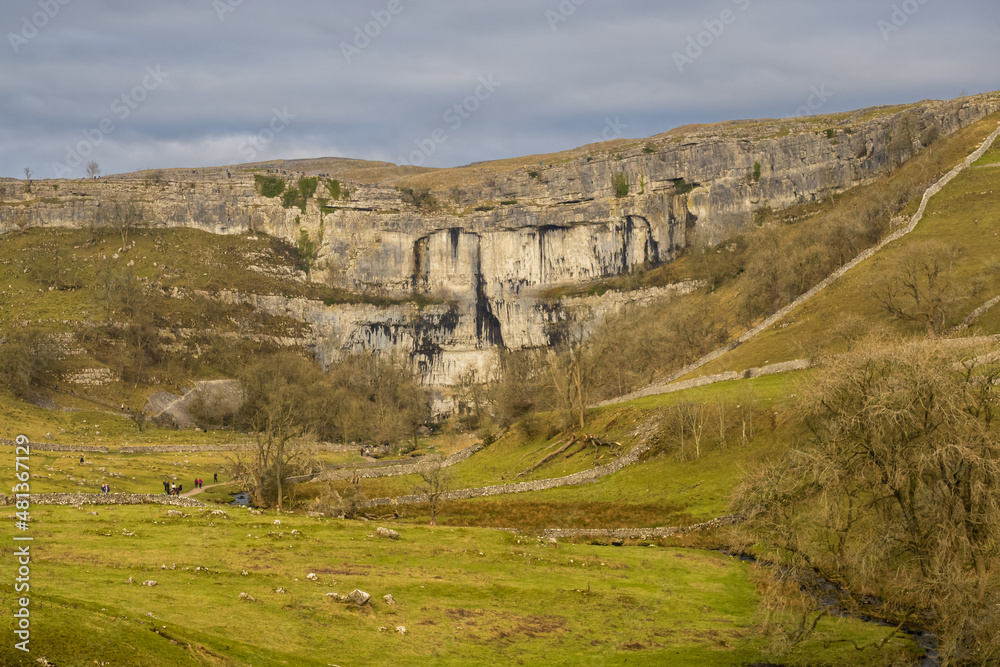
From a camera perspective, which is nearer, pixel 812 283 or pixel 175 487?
pixel 175 487

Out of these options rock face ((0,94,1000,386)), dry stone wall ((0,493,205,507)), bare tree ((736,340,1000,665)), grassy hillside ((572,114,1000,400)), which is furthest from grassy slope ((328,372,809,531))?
rock face ((0,94,1000,386))

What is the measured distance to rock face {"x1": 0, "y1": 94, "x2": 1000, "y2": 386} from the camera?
573 feet

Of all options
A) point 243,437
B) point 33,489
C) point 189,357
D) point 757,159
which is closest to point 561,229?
point 757,159

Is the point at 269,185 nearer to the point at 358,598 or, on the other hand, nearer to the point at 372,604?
the point at 372,604

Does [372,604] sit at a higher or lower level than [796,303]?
lower

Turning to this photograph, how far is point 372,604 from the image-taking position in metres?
31.2

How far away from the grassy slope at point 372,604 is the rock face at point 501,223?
127988 millimetres

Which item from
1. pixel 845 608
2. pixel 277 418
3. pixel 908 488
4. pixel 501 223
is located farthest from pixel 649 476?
pixel 501 223

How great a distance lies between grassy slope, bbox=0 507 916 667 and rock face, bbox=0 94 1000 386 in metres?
128

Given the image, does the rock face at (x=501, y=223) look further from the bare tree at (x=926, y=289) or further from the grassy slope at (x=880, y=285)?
the bare tree at (x=926, y=289)

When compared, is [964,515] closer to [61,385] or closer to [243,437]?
[243,437]

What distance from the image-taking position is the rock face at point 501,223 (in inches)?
6870

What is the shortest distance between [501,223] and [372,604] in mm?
164286

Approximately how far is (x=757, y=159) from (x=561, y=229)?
46.4 meters
